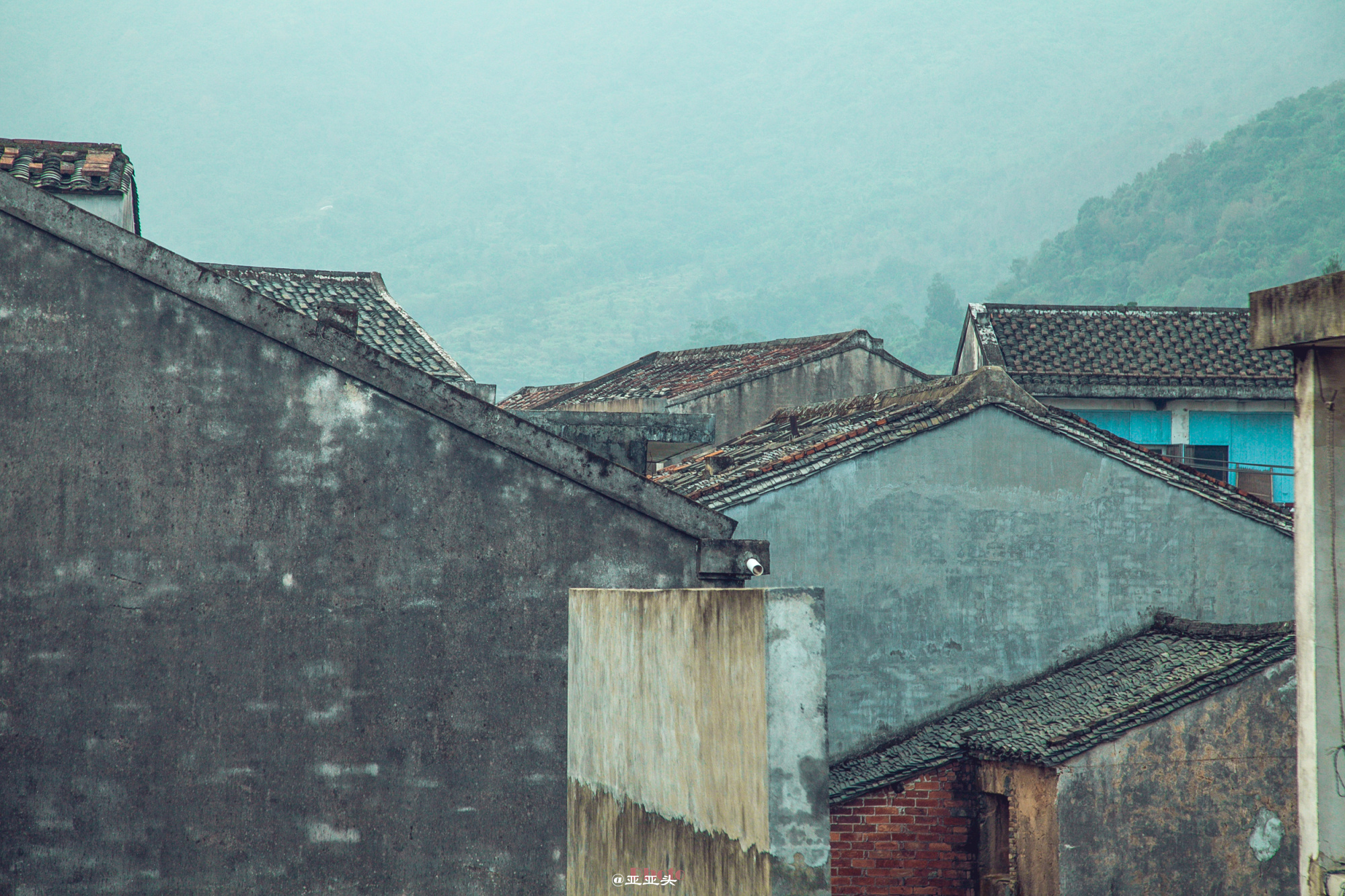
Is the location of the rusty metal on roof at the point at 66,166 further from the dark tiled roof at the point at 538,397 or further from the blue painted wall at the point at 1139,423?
the dark tiled roof at the point at 538,397

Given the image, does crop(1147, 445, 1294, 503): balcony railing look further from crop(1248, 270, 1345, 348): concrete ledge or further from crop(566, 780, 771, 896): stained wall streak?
crop(1248, 270, 1345, 348): concrete ledge

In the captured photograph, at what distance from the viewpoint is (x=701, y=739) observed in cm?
634

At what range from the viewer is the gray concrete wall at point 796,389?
79.2 feet

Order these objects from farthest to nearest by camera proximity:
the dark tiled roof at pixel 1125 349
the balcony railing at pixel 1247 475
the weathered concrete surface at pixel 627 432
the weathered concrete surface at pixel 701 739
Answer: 1. the balcony railing at pixel 1247 475
2. the dark tiled roof at pixel 1125 349
3. the weathered concrete surface at pixel 627 432
4. the weathered concrete surface at pixel 701 739

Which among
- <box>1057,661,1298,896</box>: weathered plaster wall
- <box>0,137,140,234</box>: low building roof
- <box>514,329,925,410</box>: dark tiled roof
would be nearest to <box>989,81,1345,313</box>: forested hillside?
<box>514,329,925,410</box>: dark tiled roof

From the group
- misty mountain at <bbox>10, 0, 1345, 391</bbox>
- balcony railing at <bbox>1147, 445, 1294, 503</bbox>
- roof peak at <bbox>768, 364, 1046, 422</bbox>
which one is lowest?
balcony railing at <bbox>1147, 445, 1294, 503</bbox>

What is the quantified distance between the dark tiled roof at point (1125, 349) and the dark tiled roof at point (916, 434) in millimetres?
6351

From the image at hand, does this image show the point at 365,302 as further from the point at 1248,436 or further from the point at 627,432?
the point at 1248,436

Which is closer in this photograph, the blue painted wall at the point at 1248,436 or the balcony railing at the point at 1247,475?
the balcony railing at the point at 1247,475

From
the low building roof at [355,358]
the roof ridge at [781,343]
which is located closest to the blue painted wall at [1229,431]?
the roof ridge at [781,343]

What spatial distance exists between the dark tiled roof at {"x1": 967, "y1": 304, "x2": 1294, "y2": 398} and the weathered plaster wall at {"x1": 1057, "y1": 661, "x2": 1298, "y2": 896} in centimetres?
907

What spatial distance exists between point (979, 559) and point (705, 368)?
13.8 metres

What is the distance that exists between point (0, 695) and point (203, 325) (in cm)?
237

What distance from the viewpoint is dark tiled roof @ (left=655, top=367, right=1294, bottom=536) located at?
43.7 ft
